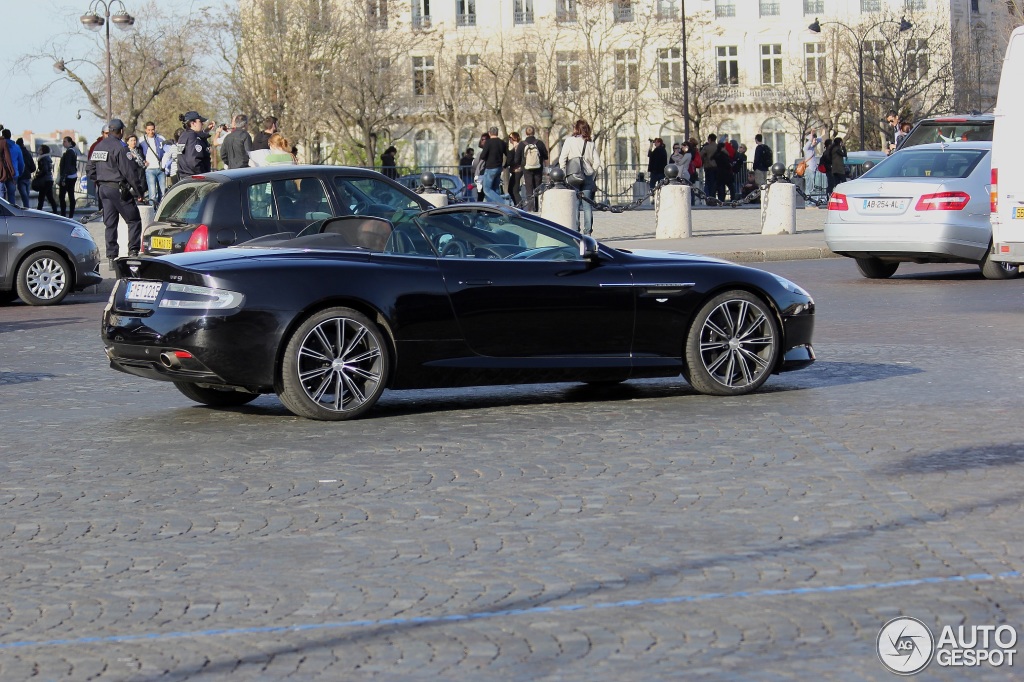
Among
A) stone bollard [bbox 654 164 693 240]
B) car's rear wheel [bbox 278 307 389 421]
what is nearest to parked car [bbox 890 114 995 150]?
stone bollard [bbox 654 164 693 240]

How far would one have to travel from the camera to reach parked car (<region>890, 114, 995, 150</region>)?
1050 inches

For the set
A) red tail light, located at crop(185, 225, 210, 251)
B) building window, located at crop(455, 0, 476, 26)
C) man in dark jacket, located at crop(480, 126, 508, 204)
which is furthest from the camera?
building window, located at crop(455, 0, 476, 26)

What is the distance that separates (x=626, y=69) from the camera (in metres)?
84.6

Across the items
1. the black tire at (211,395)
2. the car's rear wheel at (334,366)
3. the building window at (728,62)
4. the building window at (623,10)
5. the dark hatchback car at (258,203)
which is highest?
the building window at (623,10)

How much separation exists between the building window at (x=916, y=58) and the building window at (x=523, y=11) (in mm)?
19858

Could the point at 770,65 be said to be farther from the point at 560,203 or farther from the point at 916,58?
the point at 560,203

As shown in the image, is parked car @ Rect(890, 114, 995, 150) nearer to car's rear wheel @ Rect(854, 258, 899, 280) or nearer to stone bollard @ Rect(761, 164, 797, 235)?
stone bollard @ Rect(761, 164, 797, 235)

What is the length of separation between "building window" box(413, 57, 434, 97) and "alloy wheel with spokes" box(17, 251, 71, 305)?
62477 millimetres

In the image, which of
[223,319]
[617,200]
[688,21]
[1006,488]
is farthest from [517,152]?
[688,21]

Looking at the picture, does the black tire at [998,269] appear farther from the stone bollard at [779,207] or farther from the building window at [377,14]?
the building window at [377,14]

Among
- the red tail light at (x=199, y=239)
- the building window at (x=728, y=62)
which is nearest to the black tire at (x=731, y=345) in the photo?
the red tail light at (x=199, y=239)

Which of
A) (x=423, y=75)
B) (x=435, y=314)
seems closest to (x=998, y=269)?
(x=435, y=314)

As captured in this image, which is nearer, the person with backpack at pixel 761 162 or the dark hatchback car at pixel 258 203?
the dark hatchback car at pixel 258 203

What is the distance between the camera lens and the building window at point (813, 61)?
9231 cm
